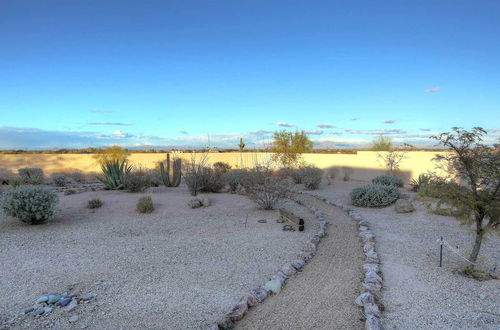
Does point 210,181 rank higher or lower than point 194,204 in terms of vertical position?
higher

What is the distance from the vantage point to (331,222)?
328 inches

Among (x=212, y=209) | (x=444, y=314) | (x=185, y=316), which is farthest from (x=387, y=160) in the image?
(x=185, y=316)

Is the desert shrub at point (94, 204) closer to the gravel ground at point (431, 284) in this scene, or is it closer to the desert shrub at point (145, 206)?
the desert shrub at point (145, 206)

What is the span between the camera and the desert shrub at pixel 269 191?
30.4ft

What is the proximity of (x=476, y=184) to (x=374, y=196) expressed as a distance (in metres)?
5.44

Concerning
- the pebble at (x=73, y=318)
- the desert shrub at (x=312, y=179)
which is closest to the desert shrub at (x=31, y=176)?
the desert shrub at (x=312, y=179)

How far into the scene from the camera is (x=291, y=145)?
2525cm

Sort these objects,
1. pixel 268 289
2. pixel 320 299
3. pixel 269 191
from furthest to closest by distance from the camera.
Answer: pixel 269 191 → pixel 268 289 → pixel 320 299

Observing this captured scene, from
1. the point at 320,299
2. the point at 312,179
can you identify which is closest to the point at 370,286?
the point at 320,299

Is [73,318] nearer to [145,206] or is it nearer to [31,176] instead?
[145,206]

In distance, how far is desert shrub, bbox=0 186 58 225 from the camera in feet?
24.3

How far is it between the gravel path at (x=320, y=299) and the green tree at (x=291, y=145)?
1740 centimetres

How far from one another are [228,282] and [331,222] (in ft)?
14.5

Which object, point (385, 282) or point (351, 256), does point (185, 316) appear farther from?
Result: point (351, 256)
